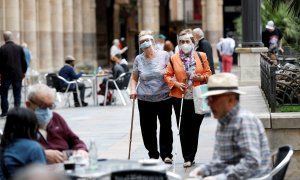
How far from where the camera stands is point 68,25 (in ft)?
154

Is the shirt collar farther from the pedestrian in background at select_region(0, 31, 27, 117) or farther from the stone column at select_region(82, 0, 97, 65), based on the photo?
the stone column at select_region(82, 0, 97, 65)

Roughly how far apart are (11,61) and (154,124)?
8629 mm

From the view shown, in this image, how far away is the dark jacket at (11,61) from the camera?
20.8 m

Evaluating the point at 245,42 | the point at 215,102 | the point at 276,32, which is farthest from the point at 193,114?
the point at 276,32

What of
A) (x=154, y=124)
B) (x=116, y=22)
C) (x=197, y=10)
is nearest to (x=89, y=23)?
(x=116, y=22)

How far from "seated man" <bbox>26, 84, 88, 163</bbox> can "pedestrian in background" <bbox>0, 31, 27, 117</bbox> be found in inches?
476

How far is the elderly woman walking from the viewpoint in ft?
41.4

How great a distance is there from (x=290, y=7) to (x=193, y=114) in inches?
162

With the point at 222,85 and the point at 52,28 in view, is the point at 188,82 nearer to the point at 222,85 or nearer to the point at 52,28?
the point at 222,85

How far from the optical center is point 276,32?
26375 millimetres

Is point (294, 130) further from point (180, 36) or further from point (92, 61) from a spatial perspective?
point (92, 61)

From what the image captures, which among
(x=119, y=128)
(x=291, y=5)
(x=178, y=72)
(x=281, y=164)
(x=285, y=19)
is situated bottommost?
(x=119, y=128)

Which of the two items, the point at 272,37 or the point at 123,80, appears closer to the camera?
the point at 123,80

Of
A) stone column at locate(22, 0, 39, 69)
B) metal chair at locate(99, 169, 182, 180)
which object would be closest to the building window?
stone column at locate(22, 0, 39, 69)
